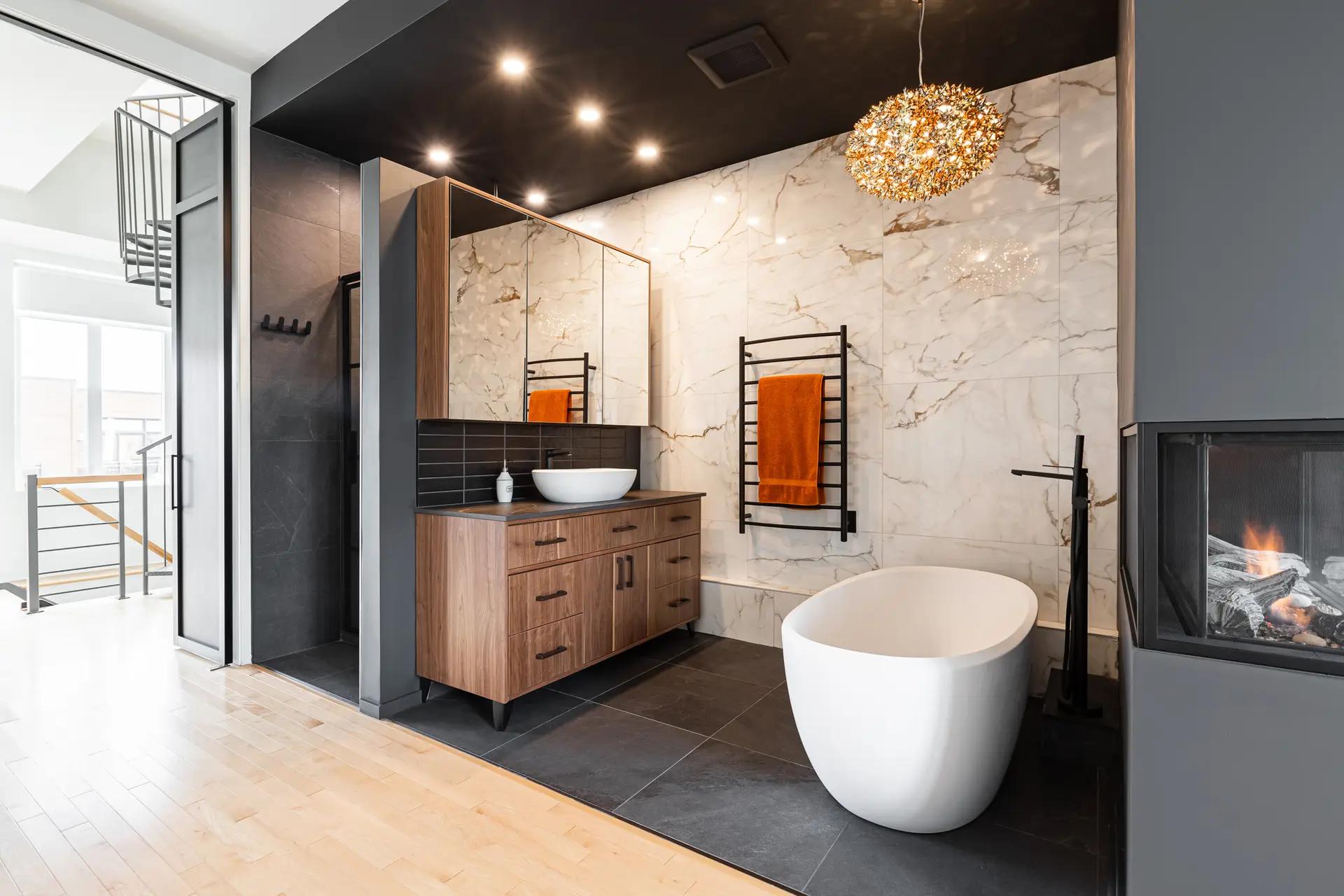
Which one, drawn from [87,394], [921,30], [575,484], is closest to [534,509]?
[575,484]

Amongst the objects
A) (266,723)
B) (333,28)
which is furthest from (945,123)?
(266,723)

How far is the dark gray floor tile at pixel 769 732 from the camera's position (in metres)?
2.39

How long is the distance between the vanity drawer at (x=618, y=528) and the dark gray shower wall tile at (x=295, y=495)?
170cm

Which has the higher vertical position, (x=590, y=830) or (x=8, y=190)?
(x=8, y=190)

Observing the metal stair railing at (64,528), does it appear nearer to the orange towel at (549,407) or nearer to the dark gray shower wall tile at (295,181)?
the dark gray shower wall tile at (295,181)

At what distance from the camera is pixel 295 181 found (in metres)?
3.48

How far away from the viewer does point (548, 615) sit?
276 centimetres

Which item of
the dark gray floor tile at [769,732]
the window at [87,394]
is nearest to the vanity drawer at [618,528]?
the dark gray floor tile at [769,732]

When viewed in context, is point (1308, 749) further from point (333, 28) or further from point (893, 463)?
point (333, 28)

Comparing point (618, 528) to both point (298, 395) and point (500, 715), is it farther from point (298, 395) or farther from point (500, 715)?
point (298, 395)

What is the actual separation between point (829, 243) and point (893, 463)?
47.8 inches

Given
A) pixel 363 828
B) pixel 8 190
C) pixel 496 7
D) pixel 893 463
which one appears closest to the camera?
pixel 363 828

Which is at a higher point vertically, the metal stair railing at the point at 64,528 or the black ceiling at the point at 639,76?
the black ceiling at the point at 639,76

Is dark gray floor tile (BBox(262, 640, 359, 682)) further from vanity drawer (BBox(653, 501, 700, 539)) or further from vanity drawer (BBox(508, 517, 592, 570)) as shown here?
vanity drawer (BBox(653, 501, 700, 539))
